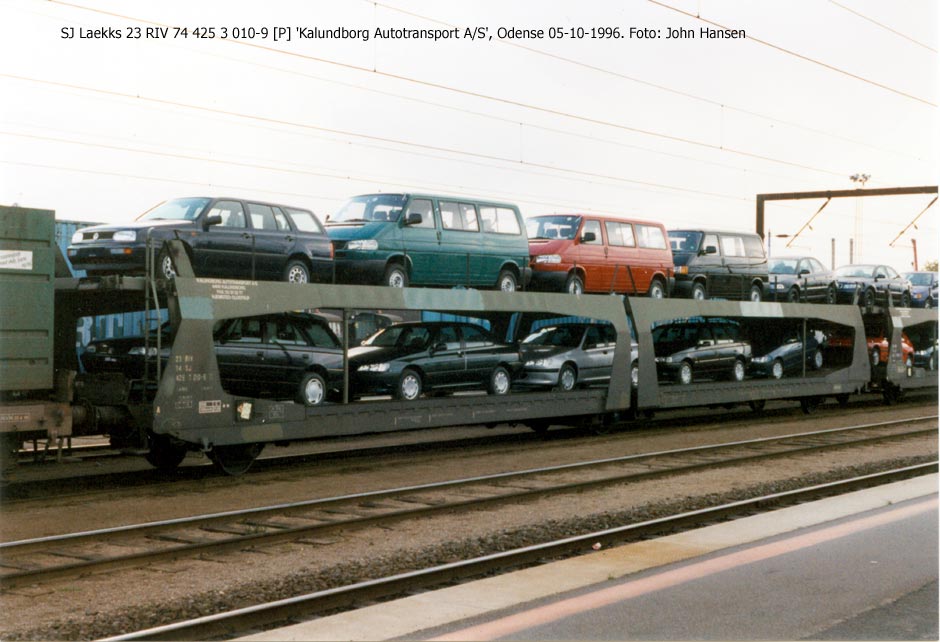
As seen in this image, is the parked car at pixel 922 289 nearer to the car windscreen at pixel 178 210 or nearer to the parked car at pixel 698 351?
the parked car at pixel 698 351

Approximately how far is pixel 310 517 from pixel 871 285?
22562 millimetres

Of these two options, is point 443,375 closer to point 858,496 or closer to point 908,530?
point 858,496

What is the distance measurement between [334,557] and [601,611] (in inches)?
125

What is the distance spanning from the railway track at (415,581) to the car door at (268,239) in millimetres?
6615

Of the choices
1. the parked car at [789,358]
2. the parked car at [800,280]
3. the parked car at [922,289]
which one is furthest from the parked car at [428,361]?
the parked car at [922,289]

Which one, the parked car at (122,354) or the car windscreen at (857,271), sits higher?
the car windscreen at (857,271)

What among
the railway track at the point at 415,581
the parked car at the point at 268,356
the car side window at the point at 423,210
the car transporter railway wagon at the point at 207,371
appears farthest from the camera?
the car side window at the point at 423,210

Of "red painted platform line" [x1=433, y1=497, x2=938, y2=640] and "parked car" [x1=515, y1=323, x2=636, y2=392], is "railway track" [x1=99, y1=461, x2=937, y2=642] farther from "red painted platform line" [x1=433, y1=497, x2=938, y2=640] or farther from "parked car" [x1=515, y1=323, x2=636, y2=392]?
"parked car" [x1=515, y1=323, x2=636, y2=392]

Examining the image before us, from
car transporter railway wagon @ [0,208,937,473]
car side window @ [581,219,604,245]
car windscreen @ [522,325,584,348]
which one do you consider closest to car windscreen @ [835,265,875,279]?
car transporter railway wagon @ [0,208,937,473]

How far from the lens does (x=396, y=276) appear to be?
16.6 metres

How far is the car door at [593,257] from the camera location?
67.4 feet

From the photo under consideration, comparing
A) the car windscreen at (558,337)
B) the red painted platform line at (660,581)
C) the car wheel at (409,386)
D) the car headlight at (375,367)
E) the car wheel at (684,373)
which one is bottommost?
the red painted platform line at (660,581)

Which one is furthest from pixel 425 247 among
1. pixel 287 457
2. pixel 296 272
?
pixel 287 457

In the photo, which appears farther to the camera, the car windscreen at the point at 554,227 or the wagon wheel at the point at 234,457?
the car windscreen at the point at 554,227
